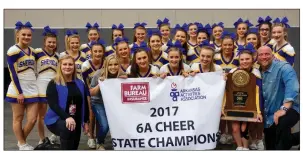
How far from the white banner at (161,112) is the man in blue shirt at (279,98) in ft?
1.69

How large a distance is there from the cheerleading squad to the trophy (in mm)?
70

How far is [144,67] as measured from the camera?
5.59m

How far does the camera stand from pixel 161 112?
17.9 feet

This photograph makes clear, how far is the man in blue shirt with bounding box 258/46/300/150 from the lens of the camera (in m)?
5.16

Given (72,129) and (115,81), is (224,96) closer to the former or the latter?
(115,81)

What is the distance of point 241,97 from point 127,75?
1353mm

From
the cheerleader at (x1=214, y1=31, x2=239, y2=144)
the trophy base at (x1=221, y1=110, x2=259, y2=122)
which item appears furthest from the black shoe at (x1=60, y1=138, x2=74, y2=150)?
Result: the cheerleader at (x1=214, y1=31, x2=239, y2=144)

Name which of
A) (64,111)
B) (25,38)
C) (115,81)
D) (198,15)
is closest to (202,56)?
(115,81)

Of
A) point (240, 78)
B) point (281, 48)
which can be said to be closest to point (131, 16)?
point (281, 48)

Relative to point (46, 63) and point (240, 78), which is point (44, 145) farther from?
point (240, 78)

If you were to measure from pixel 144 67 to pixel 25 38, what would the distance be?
159 centimetres

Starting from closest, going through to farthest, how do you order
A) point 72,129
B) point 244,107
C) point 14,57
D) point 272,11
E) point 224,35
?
point 72,129 → point 244,107 → point 14,57 → point 224,35 → point 272,11

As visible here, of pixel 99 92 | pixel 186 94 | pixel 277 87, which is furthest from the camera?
pixel 99 92

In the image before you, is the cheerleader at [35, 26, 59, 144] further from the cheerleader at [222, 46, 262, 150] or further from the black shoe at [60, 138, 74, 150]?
the cheerleader at [222, 46, 262, 150]
